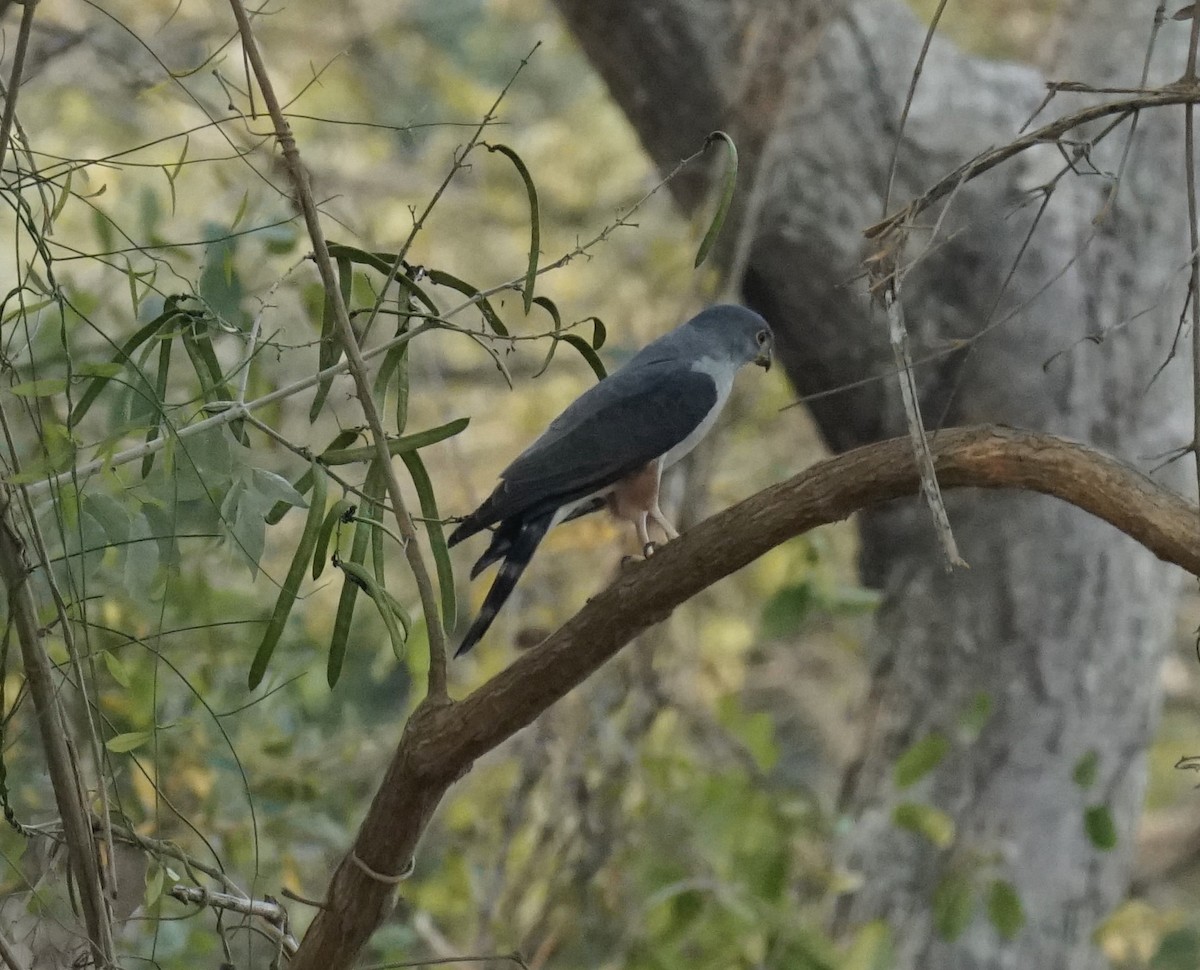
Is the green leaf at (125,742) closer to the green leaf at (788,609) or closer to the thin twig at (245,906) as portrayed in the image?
the thin twig at (245,906)

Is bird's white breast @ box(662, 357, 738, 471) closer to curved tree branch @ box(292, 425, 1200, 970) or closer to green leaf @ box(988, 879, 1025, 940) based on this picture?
curved tree branch @ box(292, 425, 1200, 970)

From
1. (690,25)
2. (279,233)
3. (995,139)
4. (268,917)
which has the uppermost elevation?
(690,25)

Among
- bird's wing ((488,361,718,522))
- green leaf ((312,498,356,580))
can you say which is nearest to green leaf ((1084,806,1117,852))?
bird's wing ((488,361,718,522))

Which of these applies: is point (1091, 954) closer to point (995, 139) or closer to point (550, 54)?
point (995, 139)

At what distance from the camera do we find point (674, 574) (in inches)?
42.1

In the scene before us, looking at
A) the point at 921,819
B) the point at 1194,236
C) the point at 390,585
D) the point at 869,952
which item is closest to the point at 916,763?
the point at 921,819

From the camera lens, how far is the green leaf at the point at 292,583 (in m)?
0.96

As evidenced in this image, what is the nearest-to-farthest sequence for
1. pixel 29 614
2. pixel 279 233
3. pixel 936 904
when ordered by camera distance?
1. pixel 29 614
2. pixel 279 233
3. pixel 936 904

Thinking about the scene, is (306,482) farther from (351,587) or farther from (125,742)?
(125,742)

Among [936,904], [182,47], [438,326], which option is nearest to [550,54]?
[182,47]

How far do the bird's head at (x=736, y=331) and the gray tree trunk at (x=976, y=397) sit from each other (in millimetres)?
887

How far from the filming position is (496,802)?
304cm

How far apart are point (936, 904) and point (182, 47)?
2.56m

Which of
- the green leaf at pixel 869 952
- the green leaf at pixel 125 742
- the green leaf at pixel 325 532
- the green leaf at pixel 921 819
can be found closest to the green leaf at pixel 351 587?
the green leaf at pixel 325 532
